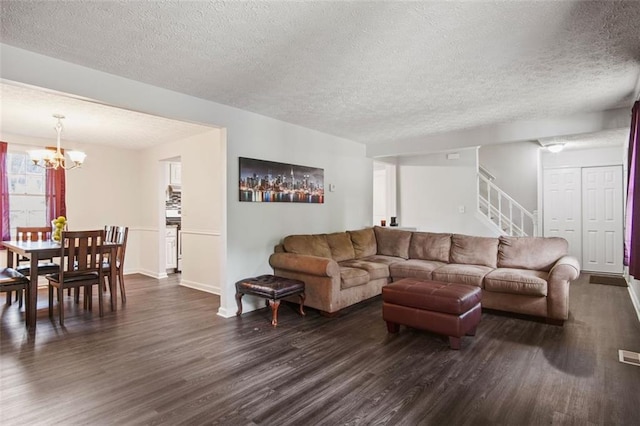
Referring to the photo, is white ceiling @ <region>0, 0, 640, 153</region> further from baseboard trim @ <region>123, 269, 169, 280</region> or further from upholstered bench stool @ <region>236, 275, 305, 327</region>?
baseboard trim @ <region>123, 269, 169, 280</region>

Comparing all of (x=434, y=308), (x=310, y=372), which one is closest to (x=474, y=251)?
(x=434, y=308)

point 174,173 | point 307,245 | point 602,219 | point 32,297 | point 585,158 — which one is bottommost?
point 32,297

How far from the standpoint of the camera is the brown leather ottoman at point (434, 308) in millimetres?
2867

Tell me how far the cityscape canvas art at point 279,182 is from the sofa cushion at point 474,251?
2.11m

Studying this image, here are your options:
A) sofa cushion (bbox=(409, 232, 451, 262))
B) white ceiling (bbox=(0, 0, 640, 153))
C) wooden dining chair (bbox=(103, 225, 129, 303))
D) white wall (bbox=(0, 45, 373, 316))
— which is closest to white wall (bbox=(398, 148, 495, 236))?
white wall (bbox=(0, 45, 373, 316))

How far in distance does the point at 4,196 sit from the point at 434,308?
6.21 metres

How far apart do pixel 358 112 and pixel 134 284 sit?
15.0 ft

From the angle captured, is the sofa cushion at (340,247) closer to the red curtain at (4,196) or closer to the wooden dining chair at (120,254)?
the wooden dining chair at (120,254)

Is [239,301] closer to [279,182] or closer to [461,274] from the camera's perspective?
[279,182]

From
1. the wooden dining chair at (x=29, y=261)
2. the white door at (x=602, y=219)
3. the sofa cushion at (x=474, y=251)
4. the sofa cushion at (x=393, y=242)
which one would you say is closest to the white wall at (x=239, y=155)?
the sofa cushion at (x=393, y=242)

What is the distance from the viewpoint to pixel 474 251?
4559mm

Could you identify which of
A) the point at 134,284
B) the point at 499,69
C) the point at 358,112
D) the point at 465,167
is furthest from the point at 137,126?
the point at 465,167

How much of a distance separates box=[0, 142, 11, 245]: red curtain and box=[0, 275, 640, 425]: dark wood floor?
2.06 metres

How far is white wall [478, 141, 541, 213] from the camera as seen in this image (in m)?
6.63
